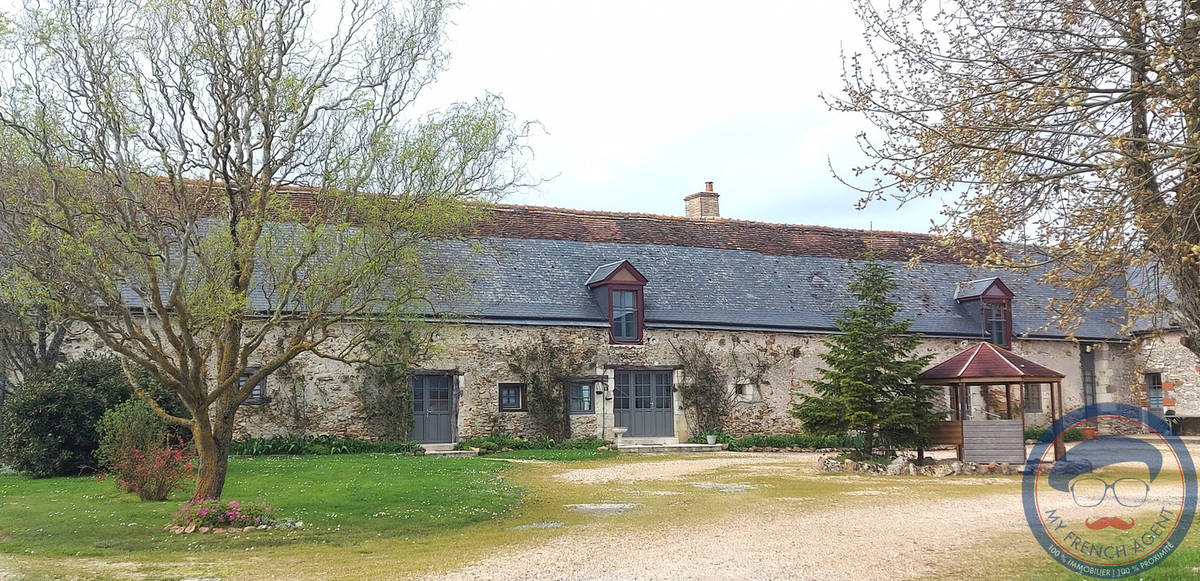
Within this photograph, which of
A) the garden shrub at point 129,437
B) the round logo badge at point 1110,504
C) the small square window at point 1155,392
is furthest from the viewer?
the small square window at point 1155,392

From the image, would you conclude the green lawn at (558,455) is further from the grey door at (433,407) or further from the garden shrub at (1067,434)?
the garden shrub at (1067,434)

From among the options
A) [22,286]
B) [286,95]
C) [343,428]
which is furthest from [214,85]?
[343,428]

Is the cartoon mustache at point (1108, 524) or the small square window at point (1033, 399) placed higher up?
the small square window at point (1033, 399)

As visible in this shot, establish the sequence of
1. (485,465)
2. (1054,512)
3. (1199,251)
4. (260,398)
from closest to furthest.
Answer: (1199,251) < (1054,512) < (485,465) < (260,398)

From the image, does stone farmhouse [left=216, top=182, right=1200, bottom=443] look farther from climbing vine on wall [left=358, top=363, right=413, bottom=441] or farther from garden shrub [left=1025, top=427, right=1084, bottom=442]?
garden shrub [left=1025, top=427, right=1084, bottom=442]

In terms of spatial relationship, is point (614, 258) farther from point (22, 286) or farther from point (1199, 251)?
point (1199, 251)

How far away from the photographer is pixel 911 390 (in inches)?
639

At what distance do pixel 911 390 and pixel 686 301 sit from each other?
7.00 m

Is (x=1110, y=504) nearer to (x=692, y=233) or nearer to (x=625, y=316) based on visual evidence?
(x=625, y=316)

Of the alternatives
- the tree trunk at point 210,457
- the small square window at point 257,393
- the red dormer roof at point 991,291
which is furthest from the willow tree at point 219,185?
the red dormer roof at point 991,291

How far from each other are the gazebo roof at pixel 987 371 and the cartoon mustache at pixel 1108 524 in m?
6.13

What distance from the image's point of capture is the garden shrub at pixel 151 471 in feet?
38.0

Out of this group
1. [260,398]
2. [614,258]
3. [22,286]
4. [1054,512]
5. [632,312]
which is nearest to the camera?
[22,286]

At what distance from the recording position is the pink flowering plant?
9531 mm
